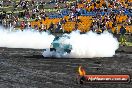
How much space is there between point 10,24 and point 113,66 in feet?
94.7

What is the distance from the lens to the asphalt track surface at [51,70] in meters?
24.1

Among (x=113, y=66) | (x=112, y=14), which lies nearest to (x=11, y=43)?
(x=112, y=14)

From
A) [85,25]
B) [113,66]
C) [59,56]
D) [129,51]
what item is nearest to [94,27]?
[85,25]

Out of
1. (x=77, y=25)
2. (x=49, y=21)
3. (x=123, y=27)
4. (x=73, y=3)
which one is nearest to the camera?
(x=123, y=27)

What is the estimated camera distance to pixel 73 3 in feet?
200

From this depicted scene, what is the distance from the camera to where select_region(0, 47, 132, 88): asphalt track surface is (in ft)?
79.1

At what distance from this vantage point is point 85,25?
164 feet

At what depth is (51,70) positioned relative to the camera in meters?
29.6

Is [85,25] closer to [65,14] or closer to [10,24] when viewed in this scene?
[65,14]

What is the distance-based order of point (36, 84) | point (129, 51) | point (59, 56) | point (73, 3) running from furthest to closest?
point (73, 3) < point (129, 51) < point (59, 56) < point (36, 84)

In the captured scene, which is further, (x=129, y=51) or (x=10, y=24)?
(x=10, y=24)

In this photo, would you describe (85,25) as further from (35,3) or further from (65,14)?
(35,3)

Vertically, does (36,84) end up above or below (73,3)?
below

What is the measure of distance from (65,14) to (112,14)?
798cm
